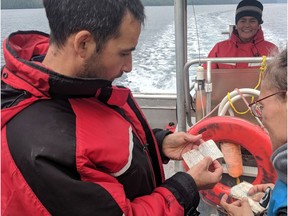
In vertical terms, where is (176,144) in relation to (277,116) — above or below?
below

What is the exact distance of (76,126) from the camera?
0.81 m

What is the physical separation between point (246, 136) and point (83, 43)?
3.65ft

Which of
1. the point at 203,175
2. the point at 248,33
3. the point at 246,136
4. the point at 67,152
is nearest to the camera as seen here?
the point at 67,152

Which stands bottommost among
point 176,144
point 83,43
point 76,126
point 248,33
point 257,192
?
point 257,192

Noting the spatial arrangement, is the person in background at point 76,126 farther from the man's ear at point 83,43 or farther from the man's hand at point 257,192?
the man's hand at point 257,192

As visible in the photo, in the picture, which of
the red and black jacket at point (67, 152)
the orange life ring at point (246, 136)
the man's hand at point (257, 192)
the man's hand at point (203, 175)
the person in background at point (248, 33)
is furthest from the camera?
the person in background at point (248, 33)

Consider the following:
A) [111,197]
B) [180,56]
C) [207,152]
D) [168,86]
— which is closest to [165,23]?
[168,86]

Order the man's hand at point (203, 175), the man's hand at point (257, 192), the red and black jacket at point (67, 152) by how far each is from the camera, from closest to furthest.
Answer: the red and black jacket at point (67, 152) < the man's hand at point (203, 175) < the man's hand at point (257, 192)

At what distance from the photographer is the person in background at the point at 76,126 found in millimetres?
747

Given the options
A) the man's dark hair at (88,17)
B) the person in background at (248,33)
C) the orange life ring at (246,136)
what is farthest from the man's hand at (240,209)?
the person in background at (248,33)

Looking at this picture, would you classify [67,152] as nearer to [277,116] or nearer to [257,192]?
[277,116]

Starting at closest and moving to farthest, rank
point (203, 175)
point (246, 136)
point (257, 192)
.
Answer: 1. point (203, 175)
2. point (257, 192)
3. point (246, 136)

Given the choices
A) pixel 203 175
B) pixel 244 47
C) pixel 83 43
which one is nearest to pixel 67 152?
pixel 83 43

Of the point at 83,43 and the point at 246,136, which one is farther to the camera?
the point at 246,136
